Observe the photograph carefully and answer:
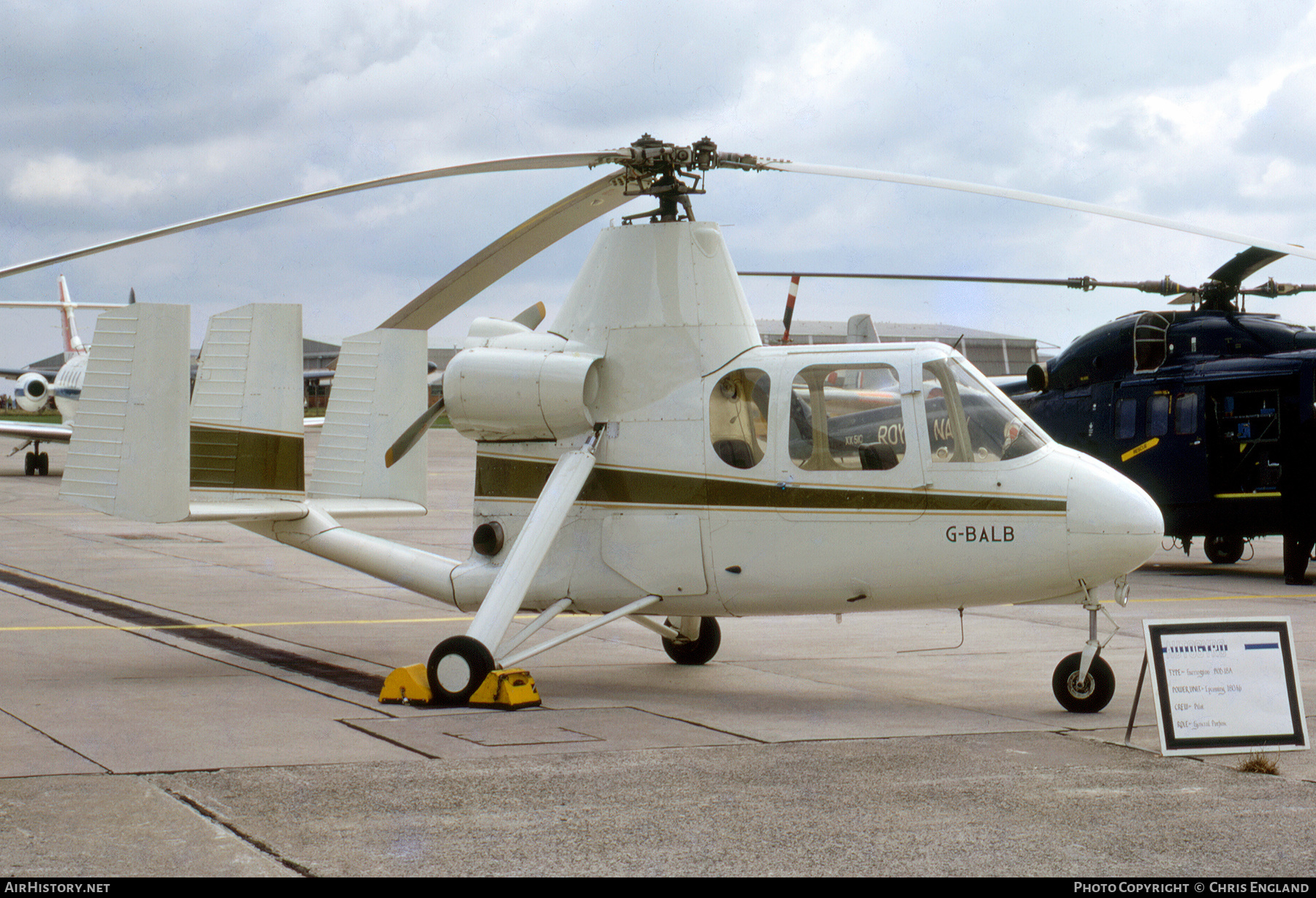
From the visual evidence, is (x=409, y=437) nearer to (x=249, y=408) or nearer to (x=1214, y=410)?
(x=249, y=408)

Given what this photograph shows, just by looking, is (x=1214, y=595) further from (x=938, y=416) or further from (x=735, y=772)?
(x=735, y=772)

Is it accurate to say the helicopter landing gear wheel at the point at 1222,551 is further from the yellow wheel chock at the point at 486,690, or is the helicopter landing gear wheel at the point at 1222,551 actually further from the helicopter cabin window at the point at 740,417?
the yellow wheel chock at the point at 486,690

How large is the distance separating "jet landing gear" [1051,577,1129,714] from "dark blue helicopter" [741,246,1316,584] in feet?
25.0

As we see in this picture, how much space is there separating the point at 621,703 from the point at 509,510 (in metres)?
1.64

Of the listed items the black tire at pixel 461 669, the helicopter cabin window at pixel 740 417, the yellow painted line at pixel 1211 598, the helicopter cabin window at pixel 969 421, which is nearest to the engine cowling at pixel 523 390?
the helicopter cabin window at pixel 740 417

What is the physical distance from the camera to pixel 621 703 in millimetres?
8461

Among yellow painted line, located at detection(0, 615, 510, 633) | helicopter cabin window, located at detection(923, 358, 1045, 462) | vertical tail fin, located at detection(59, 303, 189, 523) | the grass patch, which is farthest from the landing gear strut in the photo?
the grass patch

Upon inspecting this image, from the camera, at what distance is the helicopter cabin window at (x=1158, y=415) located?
16.0m

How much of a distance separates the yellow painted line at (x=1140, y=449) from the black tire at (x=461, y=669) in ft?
35.5

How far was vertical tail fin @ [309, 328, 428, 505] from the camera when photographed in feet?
33.7

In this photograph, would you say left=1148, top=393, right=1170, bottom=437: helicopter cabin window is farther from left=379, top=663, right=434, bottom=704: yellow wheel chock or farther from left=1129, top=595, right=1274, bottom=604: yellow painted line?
left=379, top=663, right=434, bottom=704: yellow wheel chock

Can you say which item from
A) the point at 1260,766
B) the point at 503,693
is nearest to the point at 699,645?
the point at 503,693
